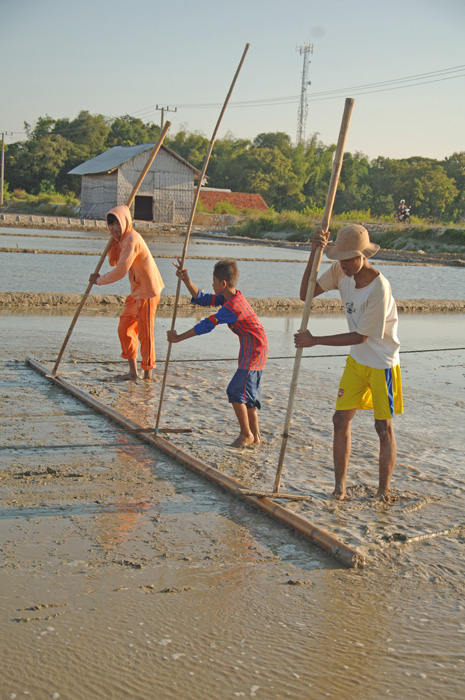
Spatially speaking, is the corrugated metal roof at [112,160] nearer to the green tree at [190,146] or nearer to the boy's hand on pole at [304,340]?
the green tree at [190,146]

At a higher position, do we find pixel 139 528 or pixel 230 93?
pixel 230 93

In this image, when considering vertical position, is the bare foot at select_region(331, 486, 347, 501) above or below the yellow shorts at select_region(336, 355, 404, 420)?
below

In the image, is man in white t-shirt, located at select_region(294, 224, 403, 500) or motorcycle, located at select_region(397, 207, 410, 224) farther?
motorcycle, located at select_region(397, 207, 410, 224)

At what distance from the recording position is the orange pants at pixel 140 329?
6414 mm

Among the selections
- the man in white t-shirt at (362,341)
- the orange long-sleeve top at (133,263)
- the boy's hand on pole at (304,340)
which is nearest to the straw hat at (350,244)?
the man in white t-shirt at (362,341)

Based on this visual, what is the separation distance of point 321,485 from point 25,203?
5108 centimetres

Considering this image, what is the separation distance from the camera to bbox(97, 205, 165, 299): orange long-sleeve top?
20.2 ft

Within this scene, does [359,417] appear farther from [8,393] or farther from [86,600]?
[86,600]

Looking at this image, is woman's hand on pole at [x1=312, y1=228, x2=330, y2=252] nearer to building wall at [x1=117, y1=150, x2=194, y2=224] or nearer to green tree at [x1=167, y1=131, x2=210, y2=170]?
building wall at [x1=117, y1=150, x2=194, y2=224]

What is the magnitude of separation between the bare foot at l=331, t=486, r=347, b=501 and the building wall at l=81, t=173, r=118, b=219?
40722 mm

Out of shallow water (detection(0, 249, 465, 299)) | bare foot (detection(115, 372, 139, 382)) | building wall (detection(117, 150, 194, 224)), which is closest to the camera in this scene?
bare foot (detection(115, 372, 139, 382))

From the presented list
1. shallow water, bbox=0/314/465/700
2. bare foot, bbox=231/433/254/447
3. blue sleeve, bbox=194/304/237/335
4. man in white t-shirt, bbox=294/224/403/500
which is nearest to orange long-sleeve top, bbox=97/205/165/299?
shallow water, bbox=0/314/465/700

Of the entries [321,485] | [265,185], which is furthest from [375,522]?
[265,185]

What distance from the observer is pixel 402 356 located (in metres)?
8.60
